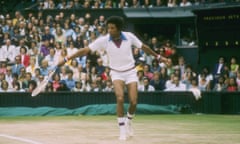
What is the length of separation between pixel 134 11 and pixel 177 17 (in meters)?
2.00

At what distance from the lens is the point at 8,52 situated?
24.4 m

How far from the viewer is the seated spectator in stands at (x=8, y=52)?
24.2m

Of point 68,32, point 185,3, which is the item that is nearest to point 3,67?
point 68,32

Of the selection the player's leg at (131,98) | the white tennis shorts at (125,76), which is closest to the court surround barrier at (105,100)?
the player's leg at (131,98)

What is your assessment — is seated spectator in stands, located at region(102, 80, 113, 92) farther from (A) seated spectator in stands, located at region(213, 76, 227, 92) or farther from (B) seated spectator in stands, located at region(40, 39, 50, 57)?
(A) seated spectator in stands, located at region(213, 76, 227, 92)

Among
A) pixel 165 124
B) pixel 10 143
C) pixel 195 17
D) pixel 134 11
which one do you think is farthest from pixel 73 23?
pixel 10 143

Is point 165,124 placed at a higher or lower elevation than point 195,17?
lower

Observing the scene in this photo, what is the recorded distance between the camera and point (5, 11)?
29.8m

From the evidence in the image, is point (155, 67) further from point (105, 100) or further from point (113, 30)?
point (113, 30)

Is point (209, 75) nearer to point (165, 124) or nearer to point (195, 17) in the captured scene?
point (195, 17)

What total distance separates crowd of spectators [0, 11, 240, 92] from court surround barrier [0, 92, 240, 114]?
1.63ft

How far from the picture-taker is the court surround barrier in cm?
2080

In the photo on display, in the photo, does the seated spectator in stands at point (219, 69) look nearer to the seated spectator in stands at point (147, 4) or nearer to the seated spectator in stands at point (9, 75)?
the seated spectator in stands at point (147, 4)

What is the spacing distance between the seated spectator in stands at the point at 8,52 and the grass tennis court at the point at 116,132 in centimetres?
853
